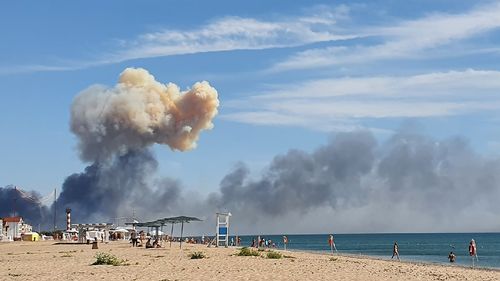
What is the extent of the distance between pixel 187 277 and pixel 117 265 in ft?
23.2

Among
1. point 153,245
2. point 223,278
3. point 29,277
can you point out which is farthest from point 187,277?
point 153,245

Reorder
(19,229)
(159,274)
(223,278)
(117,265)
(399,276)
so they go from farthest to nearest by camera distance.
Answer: (19,229) → (117,265) → (399,276) → (159,274) → (223,278)

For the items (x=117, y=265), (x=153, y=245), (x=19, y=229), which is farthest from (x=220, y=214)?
(x=19, y=229)

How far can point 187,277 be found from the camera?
25.8 metres

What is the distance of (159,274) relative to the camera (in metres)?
27.4

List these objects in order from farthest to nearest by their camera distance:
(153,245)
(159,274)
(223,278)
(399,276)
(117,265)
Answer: (153,245)
(117,265)
(399,276)
(159,274)
(223,278)

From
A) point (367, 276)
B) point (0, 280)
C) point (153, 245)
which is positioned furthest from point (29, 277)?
point (153, 245)

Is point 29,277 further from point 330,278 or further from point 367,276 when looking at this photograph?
point 367,276

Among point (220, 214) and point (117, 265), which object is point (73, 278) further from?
point (220, 214)

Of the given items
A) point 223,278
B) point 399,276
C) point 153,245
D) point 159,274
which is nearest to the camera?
point 223,278

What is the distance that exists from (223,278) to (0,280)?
313 inches

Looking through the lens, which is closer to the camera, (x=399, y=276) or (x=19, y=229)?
(x=399, y=276)

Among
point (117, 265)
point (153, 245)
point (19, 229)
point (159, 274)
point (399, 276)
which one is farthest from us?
point (19, 229)

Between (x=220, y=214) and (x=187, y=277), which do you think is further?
(x=220, y=214)
